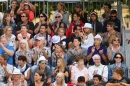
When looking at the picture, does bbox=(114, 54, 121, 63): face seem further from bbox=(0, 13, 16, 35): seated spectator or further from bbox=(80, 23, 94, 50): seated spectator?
bbox=(0, 13, 16, 35): seated spectator

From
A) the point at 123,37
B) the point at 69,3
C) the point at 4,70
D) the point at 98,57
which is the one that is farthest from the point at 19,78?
the point at 69,3

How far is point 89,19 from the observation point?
22344 millimetres

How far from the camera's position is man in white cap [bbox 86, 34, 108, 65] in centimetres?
1973

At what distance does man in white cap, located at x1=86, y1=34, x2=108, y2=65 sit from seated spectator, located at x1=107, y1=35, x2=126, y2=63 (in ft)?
0.50

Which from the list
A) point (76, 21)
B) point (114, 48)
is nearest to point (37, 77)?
point (114, 48)

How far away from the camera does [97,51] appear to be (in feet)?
64.9

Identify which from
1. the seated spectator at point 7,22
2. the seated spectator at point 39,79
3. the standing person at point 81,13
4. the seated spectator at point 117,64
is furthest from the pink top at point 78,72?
the standing person at point 81,13

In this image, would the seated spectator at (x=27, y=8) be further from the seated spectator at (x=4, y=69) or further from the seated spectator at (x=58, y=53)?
the seated spectator at (x=4, y=69)

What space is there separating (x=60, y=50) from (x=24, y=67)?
123 centimetres

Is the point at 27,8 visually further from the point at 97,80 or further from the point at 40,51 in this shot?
the point at 97,80

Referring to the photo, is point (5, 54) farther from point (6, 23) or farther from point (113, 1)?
point (113, 1)

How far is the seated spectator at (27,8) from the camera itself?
854 inches

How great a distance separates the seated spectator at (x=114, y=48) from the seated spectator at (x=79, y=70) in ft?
3.40

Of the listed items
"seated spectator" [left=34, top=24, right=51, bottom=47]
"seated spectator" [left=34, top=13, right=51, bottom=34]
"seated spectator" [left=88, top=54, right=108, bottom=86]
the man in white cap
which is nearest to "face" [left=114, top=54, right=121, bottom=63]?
"seated spectator" [left=88, top=54, right=108, bottom=86]
